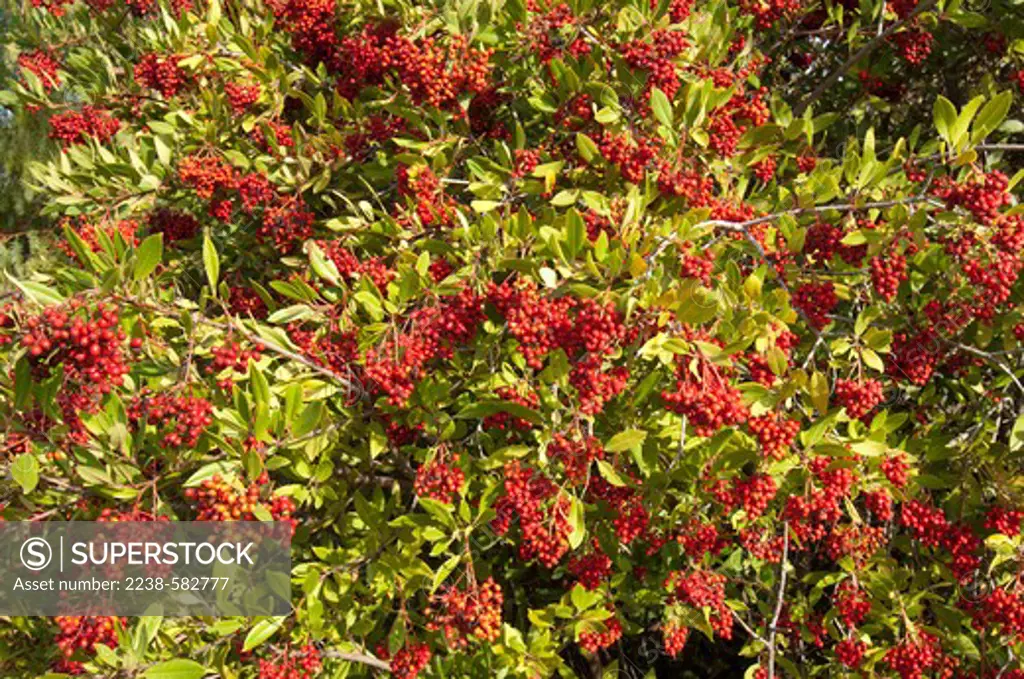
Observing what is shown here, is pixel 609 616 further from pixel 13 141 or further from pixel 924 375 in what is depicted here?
A: pixel 13 141

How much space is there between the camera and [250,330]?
2.54 meters

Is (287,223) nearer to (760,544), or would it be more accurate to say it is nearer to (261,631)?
(261,631)

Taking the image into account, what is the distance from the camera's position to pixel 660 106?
2729mm

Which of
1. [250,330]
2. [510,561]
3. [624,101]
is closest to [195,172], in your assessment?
[250,330]

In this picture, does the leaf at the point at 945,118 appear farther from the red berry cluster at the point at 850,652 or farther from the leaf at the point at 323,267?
the leaf at the point at 323,267

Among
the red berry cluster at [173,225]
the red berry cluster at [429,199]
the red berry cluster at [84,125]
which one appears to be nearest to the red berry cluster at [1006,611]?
the red berry cluster at [429,199]

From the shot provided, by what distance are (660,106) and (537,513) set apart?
1386mm

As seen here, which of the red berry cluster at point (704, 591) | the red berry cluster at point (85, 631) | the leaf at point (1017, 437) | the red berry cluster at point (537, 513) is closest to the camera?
the red berry cluster at point (85, 631)

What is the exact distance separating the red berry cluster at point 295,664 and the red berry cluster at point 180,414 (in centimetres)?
78

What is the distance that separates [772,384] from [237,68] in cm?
255

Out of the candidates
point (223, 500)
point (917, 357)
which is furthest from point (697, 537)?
point (223, 500)

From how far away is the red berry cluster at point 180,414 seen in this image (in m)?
2.17

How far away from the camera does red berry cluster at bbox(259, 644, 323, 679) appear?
2.57 metres

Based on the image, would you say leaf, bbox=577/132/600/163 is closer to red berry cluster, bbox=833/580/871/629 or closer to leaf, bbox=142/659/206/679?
red berry cluster, bbox=833/580/871/629
